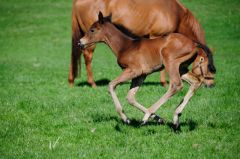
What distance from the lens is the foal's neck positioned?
8.08 m

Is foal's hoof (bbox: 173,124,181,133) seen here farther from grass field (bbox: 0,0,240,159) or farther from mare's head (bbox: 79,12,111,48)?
mare's head (bbox: 79,12,111,48)

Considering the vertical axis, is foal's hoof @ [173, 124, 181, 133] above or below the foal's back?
below

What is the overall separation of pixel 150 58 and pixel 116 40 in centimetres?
76

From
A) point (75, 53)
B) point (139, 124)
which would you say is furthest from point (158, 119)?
point (75, 53)

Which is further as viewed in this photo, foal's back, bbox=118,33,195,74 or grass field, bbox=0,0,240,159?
foal's back, bbox=118,33,195,74

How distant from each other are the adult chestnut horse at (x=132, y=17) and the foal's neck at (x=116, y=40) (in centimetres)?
426

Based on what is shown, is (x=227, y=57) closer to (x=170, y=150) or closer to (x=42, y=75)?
(x=42, y=75)

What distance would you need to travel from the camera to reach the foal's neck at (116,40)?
8078 millimetres

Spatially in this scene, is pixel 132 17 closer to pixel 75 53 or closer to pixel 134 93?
pixel 75 53

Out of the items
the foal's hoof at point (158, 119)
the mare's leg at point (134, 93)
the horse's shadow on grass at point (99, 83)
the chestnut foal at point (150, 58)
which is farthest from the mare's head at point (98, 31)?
the horse's shadow on grass at point (99, 83)

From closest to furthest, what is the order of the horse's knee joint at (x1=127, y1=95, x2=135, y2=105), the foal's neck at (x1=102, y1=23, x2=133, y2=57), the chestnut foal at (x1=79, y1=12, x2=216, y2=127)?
the chestnut foal at (x1=79, y1=12, x2=216, y2=127), the horse's knee joint at (x1=127, y1=95, x2=135, y2=105), the foal's neck at (x1=102, y1=23, x2=133, y2=57)

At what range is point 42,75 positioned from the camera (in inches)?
578

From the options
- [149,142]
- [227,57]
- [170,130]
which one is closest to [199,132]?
[170,130]

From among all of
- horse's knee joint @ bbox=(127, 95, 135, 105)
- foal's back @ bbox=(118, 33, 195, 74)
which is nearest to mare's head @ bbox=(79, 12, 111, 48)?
foal's back @ bbox=(118, 33, 195, 74)
